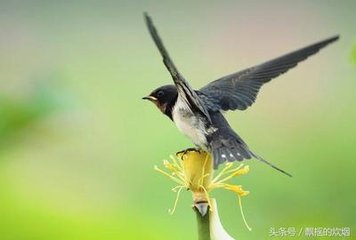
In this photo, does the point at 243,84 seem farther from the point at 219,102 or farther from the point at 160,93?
the point at 160,93

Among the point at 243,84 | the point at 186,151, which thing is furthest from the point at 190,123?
the point at 243,84

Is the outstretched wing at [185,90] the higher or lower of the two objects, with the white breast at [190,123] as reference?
higher

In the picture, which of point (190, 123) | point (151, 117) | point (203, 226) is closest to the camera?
point (203, 226)

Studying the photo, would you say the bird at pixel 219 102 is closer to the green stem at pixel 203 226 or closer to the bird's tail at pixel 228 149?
the bird's tail at pixel 228 149

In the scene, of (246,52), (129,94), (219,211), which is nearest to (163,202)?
(219,211)

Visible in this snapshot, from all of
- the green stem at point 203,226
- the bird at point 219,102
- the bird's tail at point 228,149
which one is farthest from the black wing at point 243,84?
the green stem at point 203,226

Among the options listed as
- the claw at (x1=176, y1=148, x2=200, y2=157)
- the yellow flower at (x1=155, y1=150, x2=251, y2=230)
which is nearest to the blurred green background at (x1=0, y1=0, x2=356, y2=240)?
the claw at (x1=176, y1=148, x2=200, y2=157)
